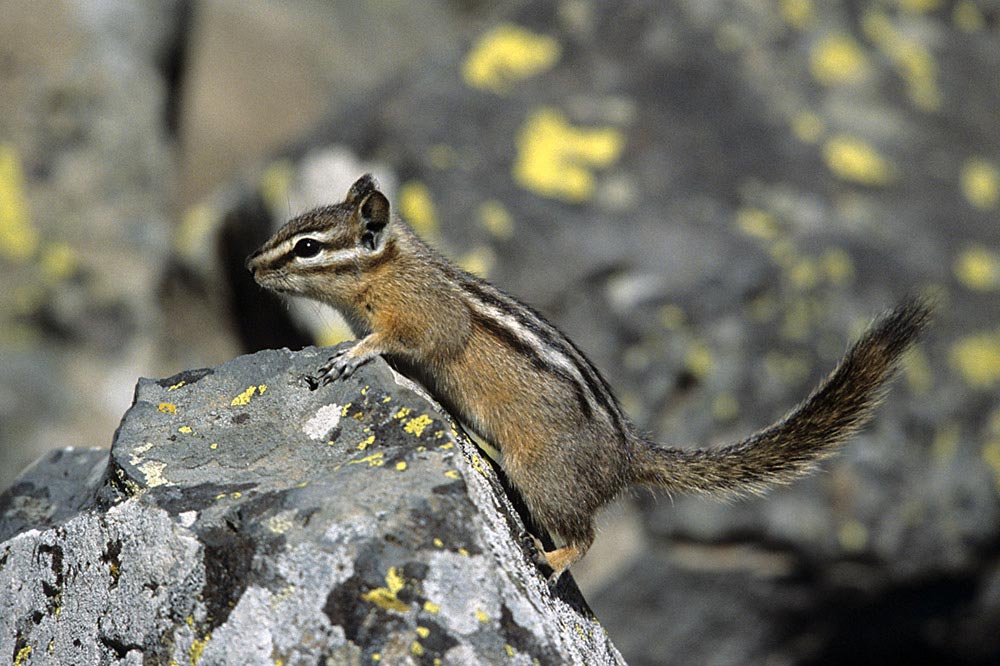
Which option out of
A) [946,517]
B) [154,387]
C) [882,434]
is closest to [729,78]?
[882,434]

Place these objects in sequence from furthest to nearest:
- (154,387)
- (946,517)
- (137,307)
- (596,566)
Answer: (137,307), (946,517), (596,566), (154,387)

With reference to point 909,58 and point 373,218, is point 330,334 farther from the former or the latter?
point 909,58

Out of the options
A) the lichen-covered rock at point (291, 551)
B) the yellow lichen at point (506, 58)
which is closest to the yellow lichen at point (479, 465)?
the lichen-covered rock at point (291, 551)

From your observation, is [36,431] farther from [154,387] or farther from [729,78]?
[729,78]

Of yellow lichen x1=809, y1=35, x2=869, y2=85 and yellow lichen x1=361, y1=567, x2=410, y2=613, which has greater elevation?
yellow lichen x1=809, y1=35, x2=869, y2=85

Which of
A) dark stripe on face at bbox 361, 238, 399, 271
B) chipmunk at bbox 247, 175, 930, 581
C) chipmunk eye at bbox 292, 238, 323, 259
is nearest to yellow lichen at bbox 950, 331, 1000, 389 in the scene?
chipmunk at bbox 247, 175, 930, 581

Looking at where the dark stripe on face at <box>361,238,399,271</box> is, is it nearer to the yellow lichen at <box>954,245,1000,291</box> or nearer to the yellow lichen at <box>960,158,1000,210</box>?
the yellow lichen at <box>954,245,1000,291</box>
